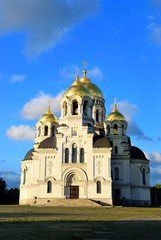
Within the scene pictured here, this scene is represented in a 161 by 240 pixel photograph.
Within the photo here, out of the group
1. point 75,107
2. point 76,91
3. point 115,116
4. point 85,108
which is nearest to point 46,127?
point 75,107

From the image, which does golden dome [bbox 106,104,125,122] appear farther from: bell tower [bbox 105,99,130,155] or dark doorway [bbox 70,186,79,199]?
dark doorway [bbox 70,186,79,199]

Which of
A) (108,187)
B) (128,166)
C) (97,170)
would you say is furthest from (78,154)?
(128,166)

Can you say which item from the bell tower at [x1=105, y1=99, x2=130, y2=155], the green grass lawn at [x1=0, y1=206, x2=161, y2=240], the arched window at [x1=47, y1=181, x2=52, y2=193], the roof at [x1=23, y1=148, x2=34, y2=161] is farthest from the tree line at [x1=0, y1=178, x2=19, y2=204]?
the green grass lawn at [x1=0, y1=206, x2=161, y2=240]

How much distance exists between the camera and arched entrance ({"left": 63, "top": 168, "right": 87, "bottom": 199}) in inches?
1561

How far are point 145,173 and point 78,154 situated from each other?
44.6 ft

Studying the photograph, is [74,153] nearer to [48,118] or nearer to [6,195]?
[48,118]

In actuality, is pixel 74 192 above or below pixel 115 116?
below

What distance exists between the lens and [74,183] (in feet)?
132

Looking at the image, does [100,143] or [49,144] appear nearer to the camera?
[100,143]

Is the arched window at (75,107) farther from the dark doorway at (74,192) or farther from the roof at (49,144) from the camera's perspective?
the dark doorway at (74,192)

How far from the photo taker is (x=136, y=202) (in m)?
45.5

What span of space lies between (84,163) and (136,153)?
39.7 ft

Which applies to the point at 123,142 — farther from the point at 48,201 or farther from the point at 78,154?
the point at 48,201

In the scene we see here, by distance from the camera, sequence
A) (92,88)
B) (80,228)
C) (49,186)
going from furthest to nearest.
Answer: (92,88) < (49,186) < (80,228)
